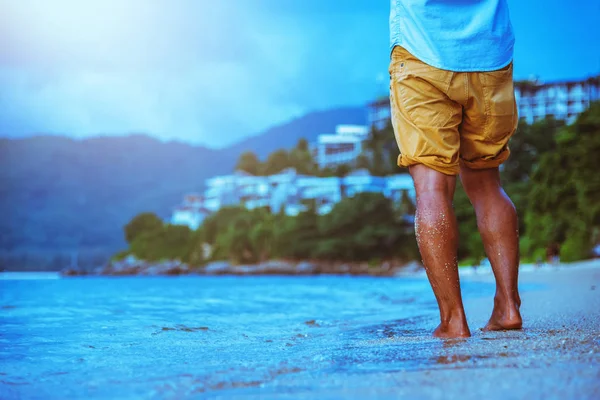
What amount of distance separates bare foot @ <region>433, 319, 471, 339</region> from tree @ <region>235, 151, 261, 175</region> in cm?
7147

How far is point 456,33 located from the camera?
210cm

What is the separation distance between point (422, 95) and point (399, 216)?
140ft

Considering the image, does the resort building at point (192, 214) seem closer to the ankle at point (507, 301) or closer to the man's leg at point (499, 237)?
the man's leg at point (499, 237)

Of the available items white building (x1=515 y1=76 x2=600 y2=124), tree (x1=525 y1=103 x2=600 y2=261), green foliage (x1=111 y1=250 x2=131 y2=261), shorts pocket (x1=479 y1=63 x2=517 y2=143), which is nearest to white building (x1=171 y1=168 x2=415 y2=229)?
green foliage (x1=111 y1=250 x2=131 y2=261)

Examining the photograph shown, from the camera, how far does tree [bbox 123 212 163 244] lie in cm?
7062

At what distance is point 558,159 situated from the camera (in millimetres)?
26016

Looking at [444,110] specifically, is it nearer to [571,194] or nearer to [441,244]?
[441,244]

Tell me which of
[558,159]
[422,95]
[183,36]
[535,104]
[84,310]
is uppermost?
[183,36]

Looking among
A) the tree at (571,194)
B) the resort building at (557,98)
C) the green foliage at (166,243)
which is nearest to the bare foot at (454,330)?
the tree at (571,194)

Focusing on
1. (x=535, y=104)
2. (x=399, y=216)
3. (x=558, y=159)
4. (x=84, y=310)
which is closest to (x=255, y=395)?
(x=84, y=310)

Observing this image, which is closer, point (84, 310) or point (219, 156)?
point (84, 310)

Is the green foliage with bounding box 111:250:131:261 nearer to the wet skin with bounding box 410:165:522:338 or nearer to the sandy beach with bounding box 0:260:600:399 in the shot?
the sandy beach with bounding box 0:260:600:399

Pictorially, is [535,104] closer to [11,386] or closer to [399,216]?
[399,216]

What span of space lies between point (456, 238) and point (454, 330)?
279 mm
